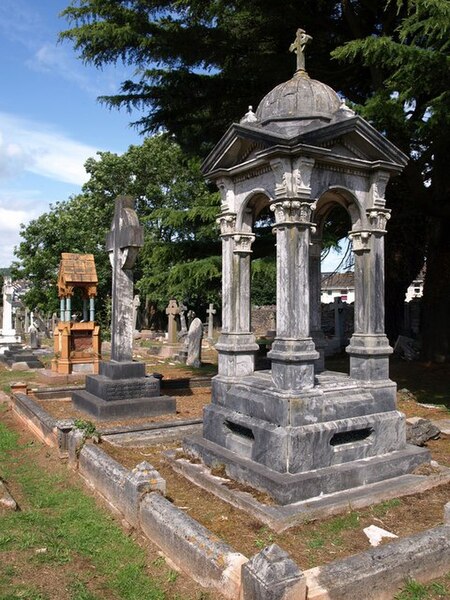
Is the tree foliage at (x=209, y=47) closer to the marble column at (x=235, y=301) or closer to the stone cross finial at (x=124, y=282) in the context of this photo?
the stone cross finial at (x=124, y=282)

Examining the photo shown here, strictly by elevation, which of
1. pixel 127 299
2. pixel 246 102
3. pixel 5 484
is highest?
pixel 246 102

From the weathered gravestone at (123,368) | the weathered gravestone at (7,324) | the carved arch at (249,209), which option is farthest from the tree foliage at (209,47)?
the weathered gravestone at (7,324)

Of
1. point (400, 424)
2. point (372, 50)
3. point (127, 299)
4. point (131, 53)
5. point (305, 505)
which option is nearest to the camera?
point (305, 505)

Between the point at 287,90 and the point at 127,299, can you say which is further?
the point at 127,299

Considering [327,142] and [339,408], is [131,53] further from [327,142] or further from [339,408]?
[339,408]

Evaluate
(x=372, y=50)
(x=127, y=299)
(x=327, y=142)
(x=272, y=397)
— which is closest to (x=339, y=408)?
(x=272, y=397)

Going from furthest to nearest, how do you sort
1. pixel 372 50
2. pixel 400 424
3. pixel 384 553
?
pixel 372 50
pixel 400 424
pixel 384 553

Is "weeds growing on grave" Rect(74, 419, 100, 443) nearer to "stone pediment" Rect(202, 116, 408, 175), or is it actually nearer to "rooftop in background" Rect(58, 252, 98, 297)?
"stone pediment" Rect(202, 116, 408, 175)

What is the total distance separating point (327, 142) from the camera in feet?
18.0

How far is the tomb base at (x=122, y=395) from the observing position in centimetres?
864

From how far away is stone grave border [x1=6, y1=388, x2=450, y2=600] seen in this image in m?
3.07

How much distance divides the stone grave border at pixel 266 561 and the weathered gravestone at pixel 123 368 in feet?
12.9

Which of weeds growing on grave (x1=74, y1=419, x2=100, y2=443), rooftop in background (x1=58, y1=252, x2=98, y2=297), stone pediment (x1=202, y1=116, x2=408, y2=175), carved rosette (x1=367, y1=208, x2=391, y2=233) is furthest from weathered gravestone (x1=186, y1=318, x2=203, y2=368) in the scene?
carved rosette (x1=367, y1=208, x2=391, y2=233)

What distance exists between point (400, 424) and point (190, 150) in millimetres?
9352
